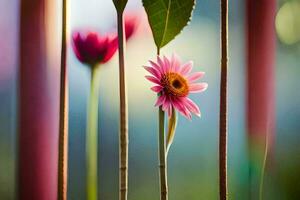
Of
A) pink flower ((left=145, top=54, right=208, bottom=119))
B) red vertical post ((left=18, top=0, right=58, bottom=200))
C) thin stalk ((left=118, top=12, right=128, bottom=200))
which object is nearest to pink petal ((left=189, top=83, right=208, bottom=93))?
pink flower ((left=145, top=54, right=208, bottom=119))

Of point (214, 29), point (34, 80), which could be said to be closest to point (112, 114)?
point (34, 80)

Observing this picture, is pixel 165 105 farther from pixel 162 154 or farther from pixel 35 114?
pixel 35 114

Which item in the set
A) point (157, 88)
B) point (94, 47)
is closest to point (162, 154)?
point (157, 88)

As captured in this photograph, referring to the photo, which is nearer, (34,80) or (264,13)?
(34,80)

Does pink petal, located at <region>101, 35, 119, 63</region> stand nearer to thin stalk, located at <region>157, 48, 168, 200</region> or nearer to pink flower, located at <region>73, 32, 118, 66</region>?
pink flower, located at <region>73, 32, 118, 66</region>

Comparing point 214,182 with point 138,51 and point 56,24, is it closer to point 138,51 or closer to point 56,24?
point 138,51

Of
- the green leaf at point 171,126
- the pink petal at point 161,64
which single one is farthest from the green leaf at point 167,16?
the green leaf at point 171,126
